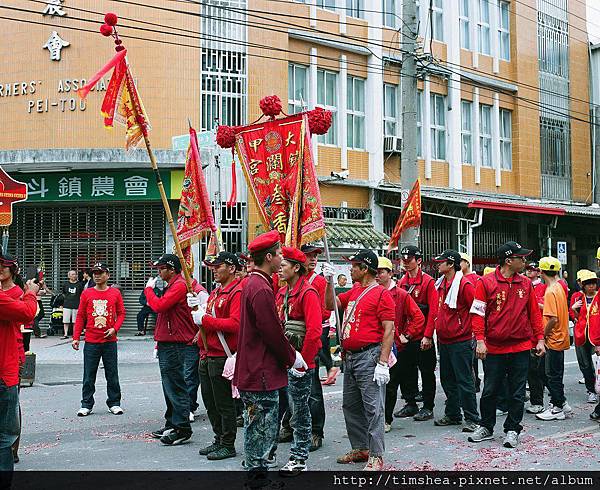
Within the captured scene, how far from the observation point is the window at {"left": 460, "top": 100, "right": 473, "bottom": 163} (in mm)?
28891

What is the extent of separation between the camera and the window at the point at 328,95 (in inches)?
944

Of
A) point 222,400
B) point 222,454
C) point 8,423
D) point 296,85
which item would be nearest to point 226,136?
point 222,400

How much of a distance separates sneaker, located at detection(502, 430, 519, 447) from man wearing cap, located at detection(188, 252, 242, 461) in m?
2.91

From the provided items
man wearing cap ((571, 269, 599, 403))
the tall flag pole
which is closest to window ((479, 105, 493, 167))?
man wearing cap ((571, 269, 599, 403))

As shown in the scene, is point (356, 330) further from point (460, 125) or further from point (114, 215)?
point (460, 125)

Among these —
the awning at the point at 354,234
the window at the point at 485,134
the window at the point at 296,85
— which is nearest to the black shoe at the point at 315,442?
the awning at the point at 354,234

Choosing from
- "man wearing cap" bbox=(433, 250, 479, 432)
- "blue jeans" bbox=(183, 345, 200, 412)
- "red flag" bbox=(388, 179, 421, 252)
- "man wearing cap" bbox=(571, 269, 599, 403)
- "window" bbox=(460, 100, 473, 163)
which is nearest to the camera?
"man wearing cap" bbox=(433, 250, 479, 432)

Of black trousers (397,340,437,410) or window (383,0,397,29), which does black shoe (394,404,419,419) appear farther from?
window (383,0,397,29)

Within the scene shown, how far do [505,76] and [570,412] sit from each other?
22.4 metres

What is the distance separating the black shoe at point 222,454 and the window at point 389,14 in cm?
2048

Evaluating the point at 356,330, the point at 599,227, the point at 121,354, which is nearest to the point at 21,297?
the point at 356,330

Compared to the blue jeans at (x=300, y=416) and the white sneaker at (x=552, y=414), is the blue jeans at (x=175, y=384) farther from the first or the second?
the white sneaker at (x=552, y=414)

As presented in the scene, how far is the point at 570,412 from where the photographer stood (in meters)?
10.5

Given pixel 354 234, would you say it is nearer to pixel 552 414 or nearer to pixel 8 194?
pixel 8 194
